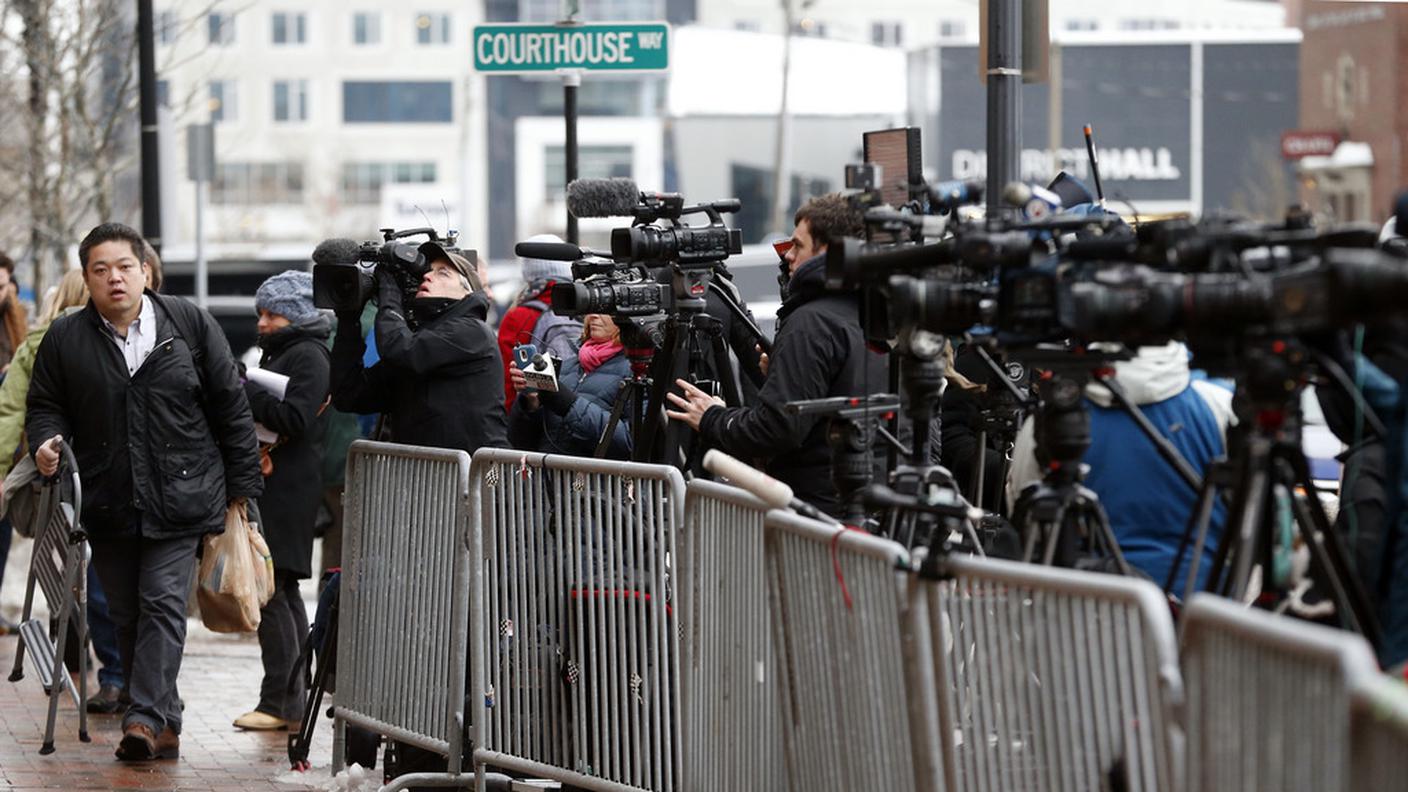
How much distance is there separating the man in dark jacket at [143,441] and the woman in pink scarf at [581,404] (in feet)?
3.84

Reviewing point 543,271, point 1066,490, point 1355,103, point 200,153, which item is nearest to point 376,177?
point 1355,103

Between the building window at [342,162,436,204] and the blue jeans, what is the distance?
78960 mm

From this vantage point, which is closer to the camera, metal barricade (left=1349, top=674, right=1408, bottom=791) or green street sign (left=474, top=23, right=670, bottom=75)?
metal barricade (left=1349, top=674, right=1408, bottom=791)

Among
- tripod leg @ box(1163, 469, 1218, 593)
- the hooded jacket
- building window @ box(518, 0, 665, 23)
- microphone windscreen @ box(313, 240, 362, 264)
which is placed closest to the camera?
tripod leg @ box(1163, 469, 1218, 593)

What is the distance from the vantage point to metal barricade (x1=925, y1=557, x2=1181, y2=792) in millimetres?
4059

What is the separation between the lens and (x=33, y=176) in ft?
56.4

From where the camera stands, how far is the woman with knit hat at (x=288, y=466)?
9.30 m

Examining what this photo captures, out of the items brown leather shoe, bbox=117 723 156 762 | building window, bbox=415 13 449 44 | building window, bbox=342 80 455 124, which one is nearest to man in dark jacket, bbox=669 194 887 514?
brown leather shoe, bbox=117 723 156 762

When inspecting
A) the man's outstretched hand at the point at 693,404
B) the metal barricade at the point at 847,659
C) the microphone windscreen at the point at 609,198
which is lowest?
the metal barricade at the point at 847,659

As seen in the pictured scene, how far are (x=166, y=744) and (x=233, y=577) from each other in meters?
0.70

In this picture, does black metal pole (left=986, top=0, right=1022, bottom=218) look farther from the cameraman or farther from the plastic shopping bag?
the plastic shopping bag

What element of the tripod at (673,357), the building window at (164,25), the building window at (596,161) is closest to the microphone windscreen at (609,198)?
the tripod at (673,357)

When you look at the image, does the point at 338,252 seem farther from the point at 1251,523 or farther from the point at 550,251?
the point at 1251,523

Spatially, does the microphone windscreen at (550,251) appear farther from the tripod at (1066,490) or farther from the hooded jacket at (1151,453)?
the tripod at (1066,490)
